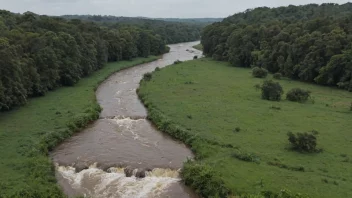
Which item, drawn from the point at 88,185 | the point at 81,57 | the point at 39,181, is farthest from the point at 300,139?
the point at 81,57

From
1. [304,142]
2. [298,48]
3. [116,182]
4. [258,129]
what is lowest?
[116,182]

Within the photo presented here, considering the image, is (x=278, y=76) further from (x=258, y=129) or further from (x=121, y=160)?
(x=121, y=160)

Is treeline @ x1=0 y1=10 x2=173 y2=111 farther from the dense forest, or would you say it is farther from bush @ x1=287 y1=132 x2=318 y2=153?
bush @ x1=287 y1=132 x2=318 y2=153

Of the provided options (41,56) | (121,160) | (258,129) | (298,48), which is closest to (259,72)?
(298,48)

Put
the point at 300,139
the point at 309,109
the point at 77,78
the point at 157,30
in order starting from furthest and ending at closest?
the point at 157,30 → the point at 77,78 → the point at 309,109 → the point at 300,139

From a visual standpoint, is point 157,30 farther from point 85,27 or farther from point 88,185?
point 88,185

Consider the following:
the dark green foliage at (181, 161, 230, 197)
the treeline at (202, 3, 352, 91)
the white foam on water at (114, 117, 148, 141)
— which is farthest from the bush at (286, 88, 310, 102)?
the dark green foliage at (181, 161, 230, 197)

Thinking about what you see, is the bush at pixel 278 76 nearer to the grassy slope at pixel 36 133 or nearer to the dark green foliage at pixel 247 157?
the grassy slope at pixel 36 133

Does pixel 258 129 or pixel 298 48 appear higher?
pixel 298 48

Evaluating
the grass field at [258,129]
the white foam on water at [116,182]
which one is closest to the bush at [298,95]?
the grass field at [258,129]
